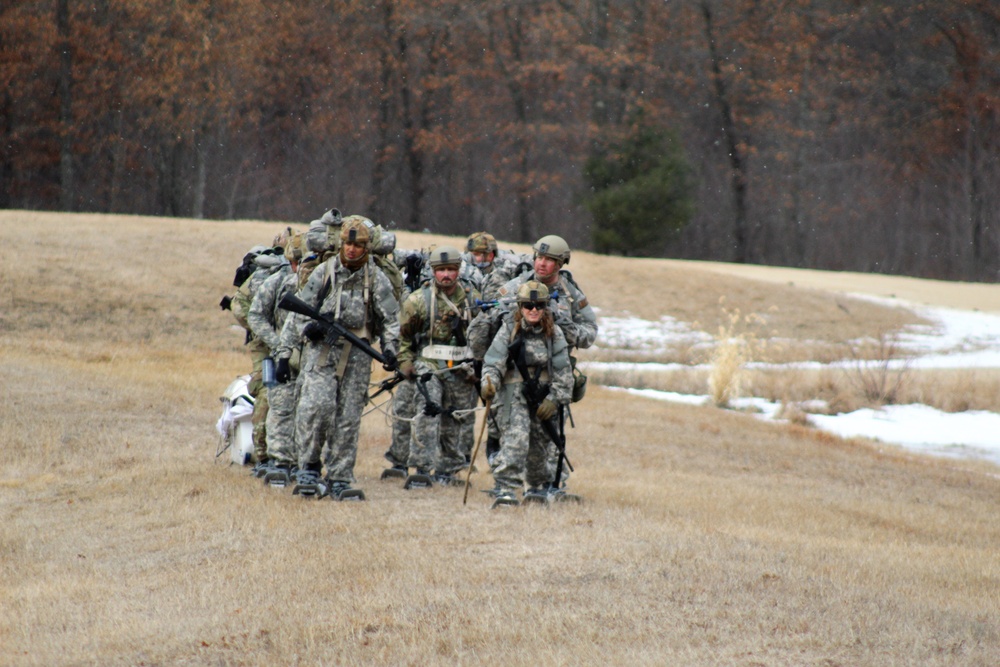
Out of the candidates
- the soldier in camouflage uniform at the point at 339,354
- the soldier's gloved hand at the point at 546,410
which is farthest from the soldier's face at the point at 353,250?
the soldier's gloved hand at the point at 546,410

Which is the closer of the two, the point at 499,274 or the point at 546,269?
the point at 546,269

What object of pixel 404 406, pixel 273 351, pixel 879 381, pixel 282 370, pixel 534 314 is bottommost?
pixel 879 381

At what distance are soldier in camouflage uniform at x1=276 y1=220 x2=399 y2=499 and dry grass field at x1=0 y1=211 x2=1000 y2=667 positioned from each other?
0.44m

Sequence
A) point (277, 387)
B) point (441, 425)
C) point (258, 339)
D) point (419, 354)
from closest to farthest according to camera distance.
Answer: point (277, 387), point (419, 354), point (441, 425), point (258, 339)

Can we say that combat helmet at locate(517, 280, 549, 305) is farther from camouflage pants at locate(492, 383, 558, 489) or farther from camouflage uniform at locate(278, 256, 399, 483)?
camouflage uniform at locate(278, 256, 399, 483)

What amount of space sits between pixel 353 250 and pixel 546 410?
198 centimetres

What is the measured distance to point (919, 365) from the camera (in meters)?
25.9

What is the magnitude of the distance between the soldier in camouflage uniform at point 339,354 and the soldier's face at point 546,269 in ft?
3.91

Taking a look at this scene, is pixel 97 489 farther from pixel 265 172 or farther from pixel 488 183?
pixel 488 183

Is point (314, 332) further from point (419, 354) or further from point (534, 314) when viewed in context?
point (534, 314)

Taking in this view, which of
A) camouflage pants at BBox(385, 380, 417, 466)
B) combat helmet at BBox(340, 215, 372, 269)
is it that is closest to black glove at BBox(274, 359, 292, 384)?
combat helmet at BBox(340, 215, 372, 269)

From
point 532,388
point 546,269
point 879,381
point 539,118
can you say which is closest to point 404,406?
point 532,388

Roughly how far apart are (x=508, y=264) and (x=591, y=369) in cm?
1249

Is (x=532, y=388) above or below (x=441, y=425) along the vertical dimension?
above
